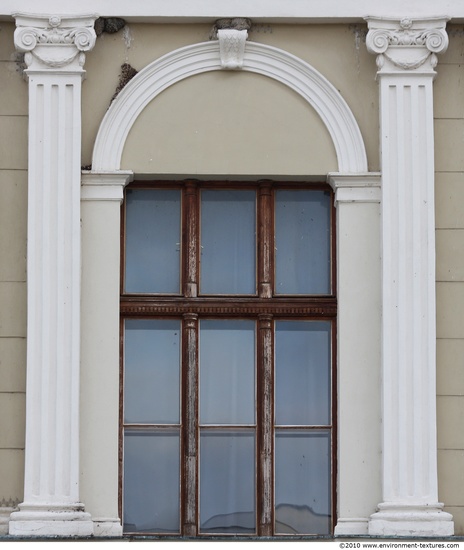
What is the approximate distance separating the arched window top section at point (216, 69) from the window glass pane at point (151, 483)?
5.99 ft

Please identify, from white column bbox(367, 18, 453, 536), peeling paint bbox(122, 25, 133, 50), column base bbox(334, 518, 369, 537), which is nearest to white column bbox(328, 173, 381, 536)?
column base bbox(334, 518, 369, 537)

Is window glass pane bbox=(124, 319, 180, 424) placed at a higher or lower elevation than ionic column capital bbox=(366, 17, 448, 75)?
lower

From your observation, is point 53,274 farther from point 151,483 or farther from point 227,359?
point 151,483

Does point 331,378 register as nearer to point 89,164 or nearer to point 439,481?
point 439,481

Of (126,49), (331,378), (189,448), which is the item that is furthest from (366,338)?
(126,49)

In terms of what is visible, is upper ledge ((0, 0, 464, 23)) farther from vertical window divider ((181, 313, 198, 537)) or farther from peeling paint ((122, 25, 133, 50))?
vertical window divider ((181, 313, 198, 537))

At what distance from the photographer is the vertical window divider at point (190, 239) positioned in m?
14.2

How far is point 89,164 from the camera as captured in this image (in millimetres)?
14242

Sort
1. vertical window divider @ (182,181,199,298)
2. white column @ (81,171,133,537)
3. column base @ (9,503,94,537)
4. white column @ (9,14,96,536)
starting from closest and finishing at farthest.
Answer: column base @ (9,503,94,537) → white column @ (9,14,96,536) → white column @ (81,171,133,537) → vertical window divider @ (182,181,199,298)

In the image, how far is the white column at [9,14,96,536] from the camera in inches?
540

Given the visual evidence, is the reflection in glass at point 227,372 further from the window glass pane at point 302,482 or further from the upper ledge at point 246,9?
the upper ledge at point 246,9

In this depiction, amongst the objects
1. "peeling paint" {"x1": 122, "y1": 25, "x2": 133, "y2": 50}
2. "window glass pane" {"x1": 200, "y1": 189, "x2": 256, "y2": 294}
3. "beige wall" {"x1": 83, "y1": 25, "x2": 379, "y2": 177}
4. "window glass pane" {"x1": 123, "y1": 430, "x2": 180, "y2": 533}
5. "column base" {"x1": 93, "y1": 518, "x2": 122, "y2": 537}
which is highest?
"peeling paint" {"x1": 122, "y1": 25, "x2": 133, "y2": 50}

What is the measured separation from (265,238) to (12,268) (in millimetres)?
1679

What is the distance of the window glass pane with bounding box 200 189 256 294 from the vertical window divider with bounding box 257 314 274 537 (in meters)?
0.31
